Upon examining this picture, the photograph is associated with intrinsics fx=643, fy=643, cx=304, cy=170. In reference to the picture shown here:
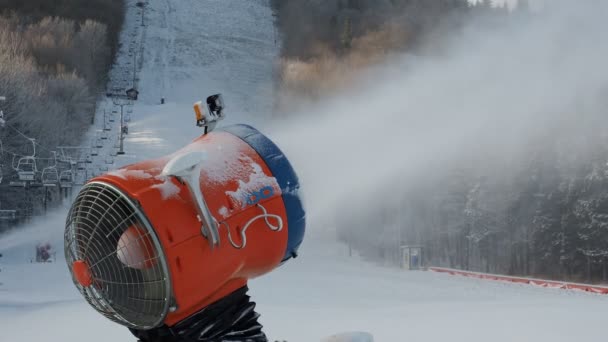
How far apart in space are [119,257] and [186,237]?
0.34 meters

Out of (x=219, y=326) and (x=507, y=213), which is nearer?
(x=219, y=326)

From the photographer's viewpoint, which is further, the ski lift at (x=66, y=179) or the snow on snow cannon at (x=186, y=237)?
the ski lift at (x=66, y=179)

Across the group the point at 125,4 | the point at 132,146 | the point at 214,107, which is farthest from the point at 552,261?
the point at 125,4

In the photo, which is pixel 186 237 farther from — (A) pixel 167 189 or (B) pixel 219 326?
(B) pixel 219 326

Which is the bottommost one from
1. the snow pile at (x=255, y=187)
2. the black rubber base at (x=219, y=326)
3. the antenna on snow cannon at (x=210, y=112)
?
the black rubber base at (x=219, y=326)

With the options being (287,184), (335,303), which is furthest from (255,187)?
(335,303)

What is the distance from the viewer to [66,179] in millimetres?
24531

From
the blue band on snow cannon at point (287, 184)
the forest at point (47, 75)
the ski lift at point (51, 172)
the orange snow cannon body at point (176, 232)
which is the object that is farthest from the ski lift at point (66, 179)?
the orange snow cannon body at point (176, 232)

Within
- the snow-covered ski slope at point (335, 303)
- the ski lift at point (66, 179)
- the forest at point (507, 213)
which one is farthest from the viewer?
the forest at point (507, 213)

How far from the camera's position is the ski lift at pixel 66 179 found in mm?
→ 22344

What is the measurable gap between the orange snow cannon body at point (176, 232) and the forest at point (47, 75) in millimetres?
19724

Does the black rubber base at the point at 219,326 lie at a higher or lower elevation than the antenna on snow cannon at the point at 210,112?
lower

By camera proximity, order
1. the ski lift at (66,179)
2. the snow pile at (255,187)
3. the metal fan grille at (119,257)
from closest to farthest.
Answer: the metal fan grille at (119,257) → the snow pile at (255,187) → the ski lift at (66,179)

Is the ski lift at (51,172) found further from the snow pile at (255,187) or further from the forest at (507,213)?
the snow pile at (255,187)
